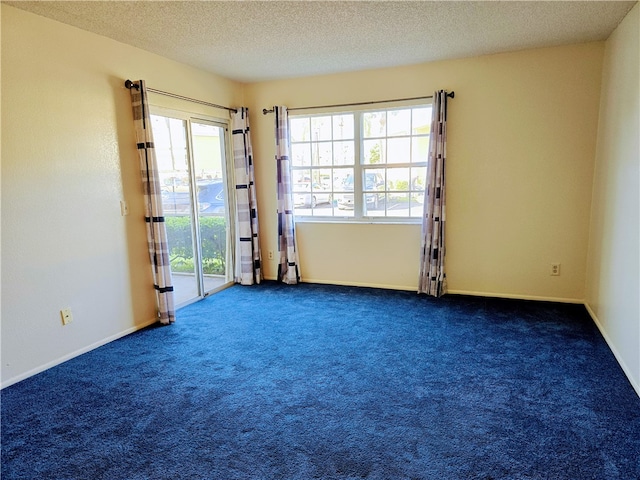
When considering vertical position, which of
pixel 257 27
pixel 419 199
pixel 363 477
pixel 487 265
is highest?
pixel 257 27

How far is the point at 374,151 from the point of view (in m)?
4.39

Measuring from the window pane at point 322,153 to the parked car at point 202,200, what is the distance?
1.13 metres

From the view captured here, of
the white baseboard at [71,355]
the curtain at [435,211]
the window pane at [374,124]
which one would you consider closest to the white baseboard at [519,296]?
the curtain at [435,211]

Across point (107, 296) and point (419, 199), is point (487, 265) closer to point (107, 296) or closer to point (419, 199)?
Result: point (419, 199)

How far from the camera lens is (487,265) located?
13.4 feet

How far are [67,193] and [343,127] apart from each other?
2797mm

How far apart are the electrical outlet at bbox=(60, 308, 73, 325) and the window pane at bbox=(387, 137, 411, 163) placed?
3269mm

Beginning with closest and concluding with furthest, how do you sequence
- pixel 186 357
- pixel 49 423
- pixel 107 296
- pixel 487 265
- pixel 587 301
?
pixel 49 423 < pixel 186 357 < pixel 107 296 < pixel 587 301 < pixel 487 265

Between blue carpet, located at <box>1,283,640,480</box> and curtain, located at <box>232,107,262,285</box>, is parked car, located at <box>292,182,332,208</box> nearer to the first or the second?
curtain, located at <box>232,107,262,285</box>

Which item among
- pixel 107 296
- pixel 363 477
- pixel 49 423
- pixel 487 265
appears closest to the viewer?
pixel 363 477

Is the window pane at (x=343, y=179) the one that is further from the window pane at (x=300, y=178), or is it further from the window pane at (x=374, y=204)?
the window pane at (x=300, y=178)

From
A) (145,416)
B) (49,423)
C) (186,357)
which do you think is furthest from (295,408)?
(49,423)

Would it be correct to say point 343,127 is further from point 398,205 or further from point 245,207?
point 245,207

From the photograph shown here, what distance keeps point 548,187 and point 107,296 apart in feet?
13.3
